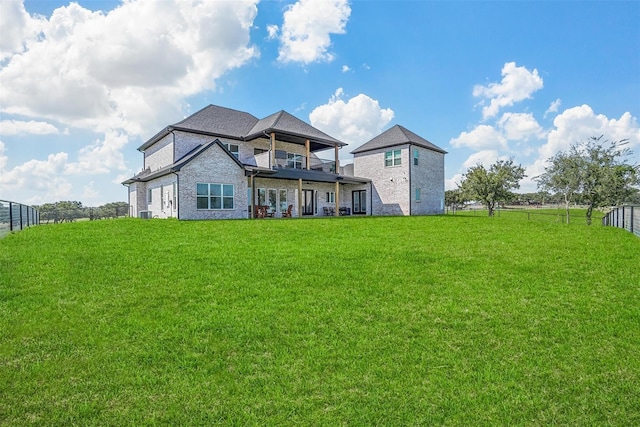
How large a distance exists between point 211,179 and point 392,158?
15.0 metres

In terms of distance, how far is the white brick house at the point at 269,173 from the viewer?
62.9 ft

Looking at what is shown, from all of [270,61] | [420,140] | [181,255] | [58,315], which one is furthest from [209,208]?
[420,140]

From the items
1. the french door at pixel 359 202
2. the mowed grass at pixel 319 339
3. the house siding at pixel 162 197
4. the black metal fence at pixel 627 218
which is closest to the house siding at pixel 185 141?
the house siding at pixel 162 197

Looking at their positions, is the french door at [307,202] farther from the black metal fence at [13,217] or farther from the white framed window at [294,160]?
the black metal fence at [13,217]

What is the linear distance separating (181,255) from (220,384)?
5.84 meters

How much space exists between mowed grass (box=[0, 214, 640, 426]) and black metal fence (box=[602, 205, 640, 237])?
4.76 metres

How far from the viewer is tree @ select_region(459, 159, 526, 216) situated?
3309 cm

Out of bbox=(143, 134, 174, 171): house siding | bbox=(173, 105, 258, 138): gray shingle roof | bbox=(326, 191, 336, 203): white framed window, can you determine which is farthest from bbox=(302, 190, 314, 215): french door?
bbox=(143, 134, 174, 171): house siding

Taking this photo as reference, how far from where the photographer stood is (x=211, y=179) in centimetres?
1914

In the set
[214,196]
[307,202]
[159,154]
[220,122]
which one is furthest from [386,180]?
[159,154]

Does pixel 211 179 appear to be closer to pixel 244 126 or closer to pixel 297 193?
pixel 297 193


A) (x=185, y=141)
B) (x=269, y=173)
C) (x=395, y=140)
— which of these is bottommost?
(x=269, y=173)

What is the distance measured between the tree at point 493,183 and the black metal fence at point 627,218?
15.5 m

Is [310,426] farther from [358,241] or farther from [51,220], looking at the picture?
[51,220]
